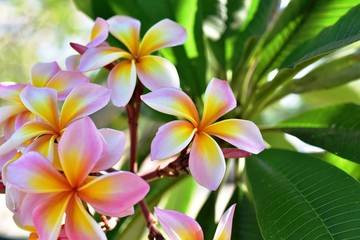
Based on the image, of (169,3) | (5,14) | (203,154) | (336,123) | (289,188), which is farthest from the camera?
(5,14)

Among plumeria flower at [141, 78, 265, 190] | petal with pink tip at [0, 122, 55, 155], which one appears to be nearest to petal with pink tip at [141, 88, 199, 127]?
plumeria flower at [141, 78, 265, 190]

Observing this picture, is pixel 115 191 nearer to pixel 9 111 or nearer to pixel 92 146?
pixel 92 146

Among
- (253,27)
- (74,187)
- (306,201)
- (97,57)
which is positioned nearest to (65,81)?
(97,57)

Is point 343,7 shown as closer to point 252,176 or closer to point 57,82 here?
point 252,176

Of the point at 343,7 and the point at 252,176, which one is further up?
the point at 343,7

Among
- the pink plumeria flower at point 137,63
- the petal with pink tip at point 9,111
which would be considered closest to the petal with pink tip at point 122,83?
the pink plumeria flower at point 137,63

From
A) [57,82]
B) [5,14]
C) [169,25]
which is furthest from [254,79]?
[5,14]

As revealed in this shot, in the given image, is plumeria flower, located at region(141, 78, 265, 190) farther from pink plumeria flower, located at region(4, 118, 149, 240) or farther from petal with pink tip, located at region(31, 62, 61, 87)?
petal with pink tip, located at region(31, 62, 61, 87)
